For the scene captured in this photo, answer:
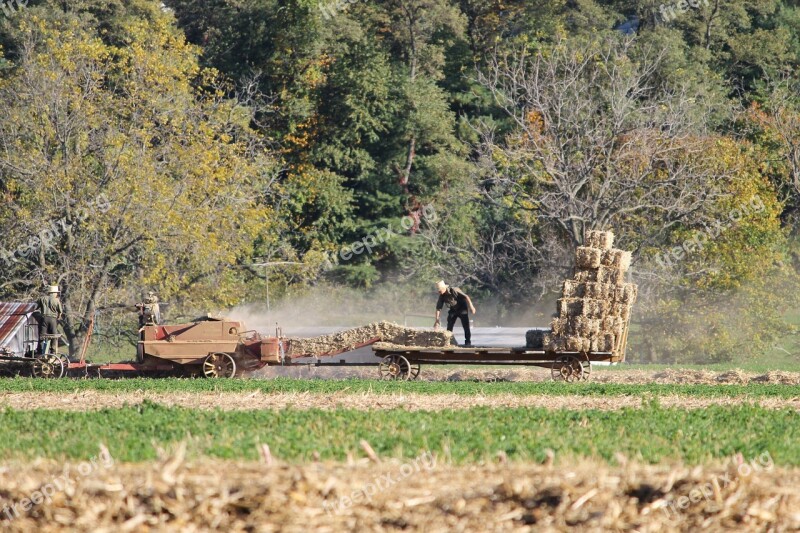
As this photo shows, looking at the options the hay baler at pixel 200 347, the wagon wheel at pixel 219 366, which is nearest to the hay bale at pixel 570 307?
the hay baler at pixel 200 347

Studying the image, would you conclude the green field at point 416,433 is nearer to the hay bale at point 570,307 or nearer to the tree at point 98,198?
the hay bale at point 570,307

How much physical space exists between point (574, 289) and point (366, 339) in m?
4.72

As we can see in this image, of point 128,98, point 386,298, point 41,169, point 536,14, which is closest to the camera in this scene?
point 41,169

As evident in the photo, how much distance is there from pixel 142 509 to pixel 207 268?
Result: 2770 centimetres

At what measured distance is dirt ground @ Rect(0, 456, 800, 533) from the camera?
36.8 feet

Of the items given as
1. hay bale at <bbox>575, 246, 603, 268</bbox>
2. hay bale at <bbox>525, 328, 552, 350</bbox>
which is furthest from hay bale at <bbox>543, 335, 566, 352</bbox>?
hay bale at <bbox>575, 246, 603, 268</bbox>

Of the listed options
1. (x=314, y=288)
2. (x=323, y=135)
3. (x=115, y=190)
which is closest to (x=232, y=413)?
(x=115, y=190)

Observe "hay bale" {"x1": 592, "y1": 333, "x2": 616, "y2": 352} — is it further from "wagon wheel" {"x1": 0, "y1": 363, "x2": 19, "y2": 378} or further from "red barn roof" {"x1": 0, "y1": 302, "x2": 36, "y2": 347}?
"wagon wheel" {"x1": 0, "y1": 363, "x2": 19, "y2": 378}

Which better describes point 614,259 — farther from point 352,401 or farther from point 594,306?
point 352,401

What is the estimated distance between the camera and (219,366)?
26141 mm

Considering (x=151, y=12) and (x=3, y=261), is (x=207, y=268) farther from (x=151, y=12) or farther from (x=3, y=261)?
(x=151, y=12)

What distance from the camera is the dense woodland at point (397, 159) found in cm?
3756

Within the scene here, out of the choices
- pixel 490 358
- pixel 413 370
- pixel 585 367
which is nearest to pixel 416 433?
pixel 490 358

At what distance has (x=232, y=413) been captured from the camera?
17281 millimetres
